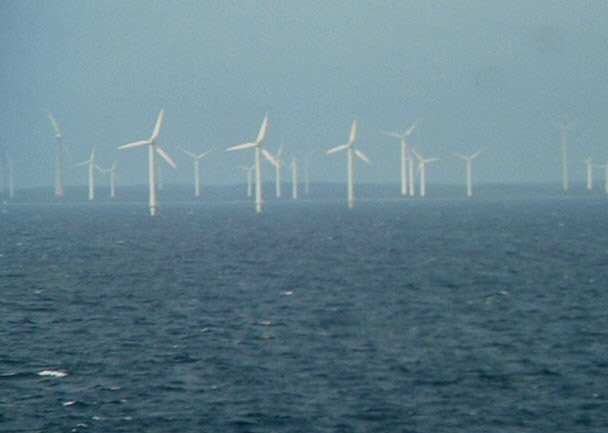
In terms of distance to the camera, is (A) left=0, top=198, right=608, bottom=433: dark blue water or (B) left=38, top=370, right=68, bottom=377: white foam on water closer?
(A) left=0, top=198, right=608, bottom=433: dark blue water

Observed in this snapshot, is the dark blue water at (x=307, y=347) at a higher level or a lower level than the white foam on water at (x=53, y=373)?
lower

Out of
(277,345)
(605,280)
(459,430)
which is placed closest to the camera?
(459,430)

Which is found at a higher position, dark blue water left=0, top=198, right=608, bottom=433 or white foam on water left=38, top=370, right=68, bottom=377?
white foam on water left=38, top=370, right=68, bottom=377

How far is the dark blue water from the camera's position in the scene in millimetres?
33250

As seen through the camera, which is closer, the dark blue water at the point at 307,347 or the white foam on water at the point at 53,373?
the dark blue water at the point at 307,347

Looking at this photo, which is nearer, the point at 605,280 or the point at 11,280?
the point at 605,280

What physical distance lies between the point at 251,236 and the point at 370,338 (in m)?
100

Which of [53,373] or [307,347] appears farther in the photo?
[307,347]

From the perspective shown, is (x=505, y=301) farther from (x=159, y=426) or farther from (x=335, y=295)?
(x=159, y=426)

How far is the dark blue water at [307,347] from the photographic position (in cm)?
3325

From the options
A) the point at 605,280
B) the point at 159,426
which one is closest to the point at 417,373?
the point at 159,426

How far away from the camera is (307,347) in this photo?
4512cm

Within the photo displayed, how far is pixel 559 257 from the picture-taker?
98.1m

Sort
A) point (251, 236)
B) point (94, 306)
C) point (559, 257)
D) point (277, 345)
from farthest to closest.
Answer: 1. point (251, 236)
2. point (559, 257)
3. point (94, 306)
4. point (277, 345)
